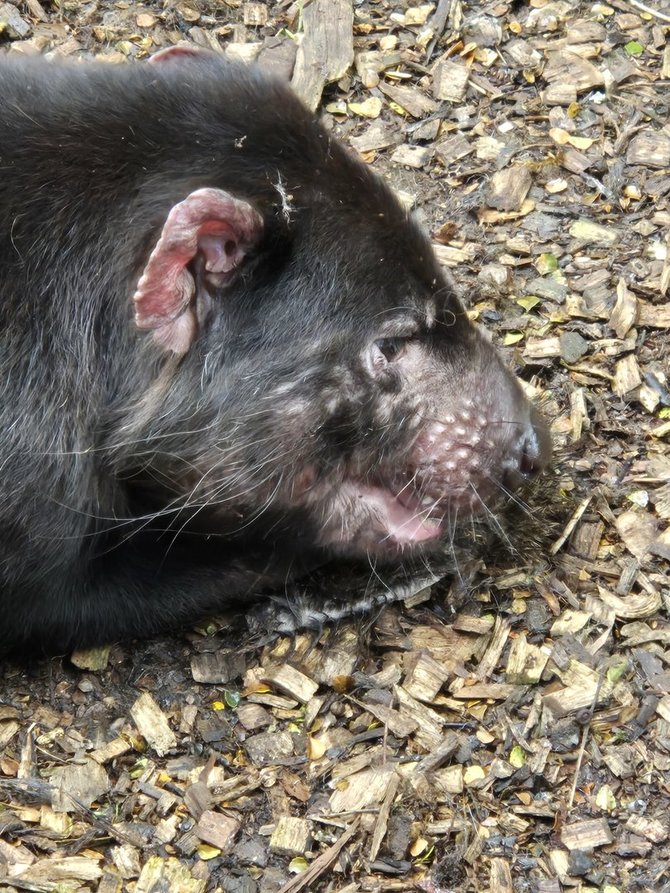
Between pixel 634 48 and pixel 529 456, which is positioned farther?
pixel 634 48

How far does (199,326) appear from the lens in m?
2.86

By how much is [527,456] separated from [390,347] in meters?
0.55

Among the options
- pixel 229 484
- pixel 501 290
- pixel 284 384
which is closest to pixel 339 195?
pixel 284 384

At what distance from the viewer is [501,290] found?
13.4ft

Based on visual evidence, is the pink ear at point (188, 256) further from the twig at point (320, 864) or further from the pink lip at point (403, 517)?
the twig at point (320, 864)

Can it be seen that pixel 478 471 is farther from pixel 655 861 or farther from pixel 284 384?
pixel 655 861

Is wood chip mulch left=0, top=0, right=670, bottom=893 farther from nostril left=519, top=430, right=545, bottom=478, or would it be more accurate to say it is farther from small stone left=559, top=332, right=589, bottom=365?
nostril left=519, top=430, right=545, bottom=478

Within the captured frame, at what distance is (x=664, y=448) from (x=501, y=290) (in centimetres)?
83

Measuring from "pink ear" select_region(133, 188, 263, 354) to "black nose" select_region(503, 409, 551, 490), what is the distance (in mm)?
970

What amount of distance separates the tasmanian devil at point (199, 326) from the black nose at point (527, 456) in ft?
0.27

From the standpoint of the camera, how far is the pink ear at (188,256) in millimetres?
2637

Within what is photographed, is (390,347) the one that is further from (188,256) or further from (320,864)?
(320,864)

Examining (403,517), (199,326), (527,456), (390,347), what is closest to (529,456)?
(527,456)

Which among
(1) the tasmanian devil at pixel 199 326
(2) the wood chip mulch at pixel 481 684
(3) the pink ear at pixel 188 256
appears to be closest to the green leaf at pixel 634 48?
(2) the wood chip mulch at pixel 481 684
